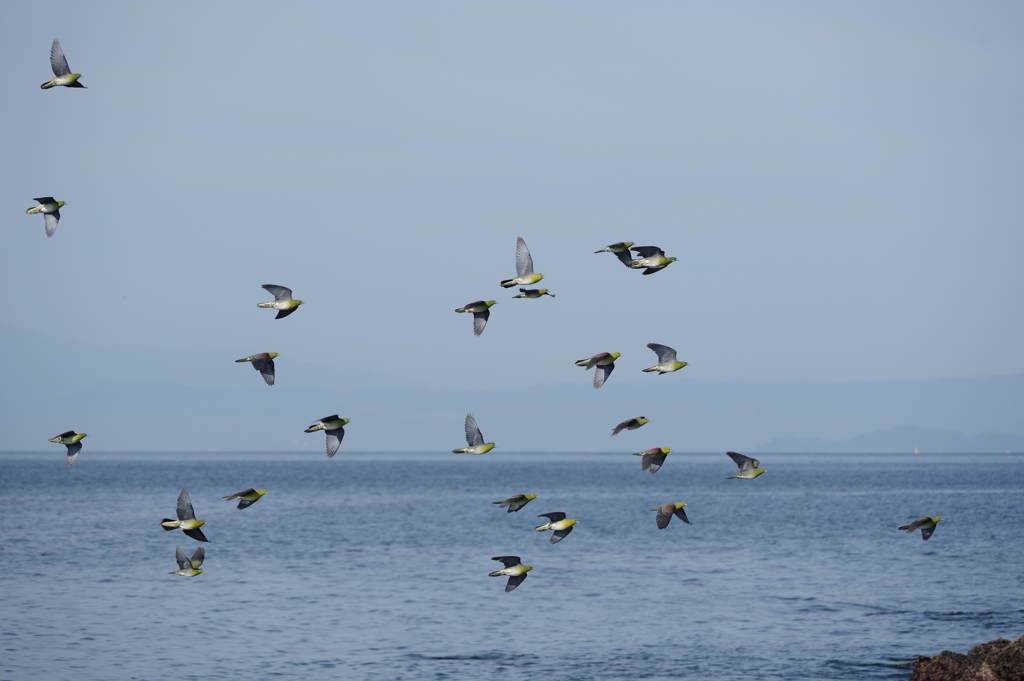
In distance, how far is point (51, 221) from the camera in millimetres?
22188

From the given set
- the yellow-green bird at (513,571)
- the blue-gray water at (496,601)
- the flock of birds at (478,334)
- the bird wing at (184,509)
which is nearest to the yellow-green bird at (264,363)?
the flock of birds at (478,334)

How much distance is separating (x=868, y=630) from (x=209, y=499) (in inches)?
5041

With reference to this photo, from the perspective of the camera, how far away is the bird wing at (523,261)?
24.3 m

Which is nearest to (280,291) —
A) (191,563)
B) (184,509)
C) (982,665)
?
(184,509)

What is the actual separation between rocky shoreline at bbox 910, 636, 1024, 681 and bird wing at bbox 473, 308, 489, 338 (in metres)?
18.7

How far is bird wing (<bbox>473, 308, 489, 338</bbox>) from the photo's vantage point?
2262 centimetres

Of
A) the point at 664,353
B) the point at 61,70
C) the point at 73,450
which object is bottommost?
the point at 73,450

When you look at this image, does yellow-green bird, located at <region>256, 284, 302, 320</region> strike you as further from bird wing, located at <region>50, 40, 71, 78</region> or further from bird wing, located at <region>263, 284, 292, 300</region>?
bird wing, located at <region>50, 40, 71, 78</region>

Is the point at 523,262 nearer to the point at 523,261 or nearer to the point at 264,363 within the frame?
the point at 523,261

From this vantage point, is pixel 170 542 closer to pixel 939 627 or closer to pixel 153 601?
pixel 153 601

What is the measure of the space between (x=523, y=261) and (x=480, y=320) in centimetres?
202

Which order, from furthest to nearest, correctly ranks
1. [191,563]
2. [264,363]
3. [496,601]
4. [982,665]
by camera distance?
[496,601] < [982,665] < [191,563] < [264,363]

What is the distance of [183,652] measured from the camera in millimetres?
44219

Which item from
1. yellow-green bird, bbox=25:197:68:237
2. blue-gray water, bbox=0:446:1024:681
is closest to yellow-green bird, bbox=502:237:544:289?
yellow-green bird, bbox=25:197:68:237
